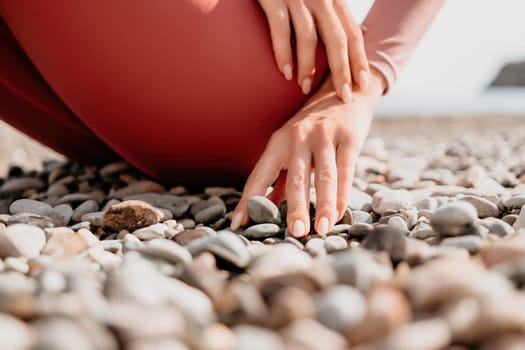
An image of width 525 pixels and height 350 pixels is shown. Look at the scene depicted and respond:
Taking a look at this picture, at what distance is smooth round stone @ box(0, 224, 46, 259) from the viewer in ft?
3.00

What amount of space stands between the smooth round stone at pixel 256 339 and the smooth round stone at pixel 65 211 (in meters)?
0.74

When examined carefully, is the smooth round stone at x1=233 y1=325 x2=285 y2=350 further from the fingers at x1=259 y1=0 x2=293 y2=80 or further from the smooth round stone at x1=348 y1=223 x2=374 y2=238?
the fingers at x1=259 y1=0 x2=293 y2=80

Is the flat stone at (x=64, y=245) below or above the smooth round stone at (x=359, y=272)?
below

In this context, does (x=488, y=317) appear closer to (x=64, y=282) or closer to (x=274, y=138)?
(x=64, y=282)

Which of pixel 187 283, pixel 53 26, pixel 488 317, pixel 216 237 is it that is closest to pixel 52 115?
pixel 53 26

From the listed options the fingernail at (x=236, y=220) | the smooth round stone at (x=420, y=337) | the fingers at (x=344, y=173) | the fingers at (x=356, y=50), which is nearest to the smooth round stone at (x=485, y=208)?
the fingers at (x=344, y=173)

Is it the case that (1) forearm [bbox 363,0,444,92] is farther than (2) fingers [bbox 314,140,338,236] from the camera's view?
Yes

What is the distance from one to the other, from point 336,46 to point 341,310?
0.81 m

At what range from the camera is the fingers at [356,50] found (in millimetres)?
1339

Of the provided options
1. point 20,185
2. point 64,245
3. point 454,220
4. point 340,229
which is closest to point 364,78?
point 340,229

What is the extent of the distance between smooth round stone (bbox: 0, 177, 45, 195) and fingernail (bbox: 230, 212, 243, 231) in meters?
0.76

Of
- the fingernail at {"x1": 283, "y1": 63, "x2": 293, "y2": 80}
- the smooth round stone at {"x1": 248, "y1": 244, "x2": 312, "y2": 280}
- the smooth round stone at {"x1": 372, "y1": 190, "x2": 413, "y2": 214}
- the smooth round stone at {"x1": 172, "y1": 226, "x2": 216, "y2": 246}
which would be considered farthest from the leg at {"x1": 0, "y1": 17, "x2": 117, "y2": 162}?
the smooth round stone at {"x1": 248, "y1": 244, "x2": 312, "y2": 280}

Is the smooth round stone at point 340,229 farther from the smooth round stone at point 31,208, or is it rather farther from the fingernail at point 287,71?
the smooth round stone at point 31,208

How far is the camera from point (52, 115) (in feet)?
5.37
